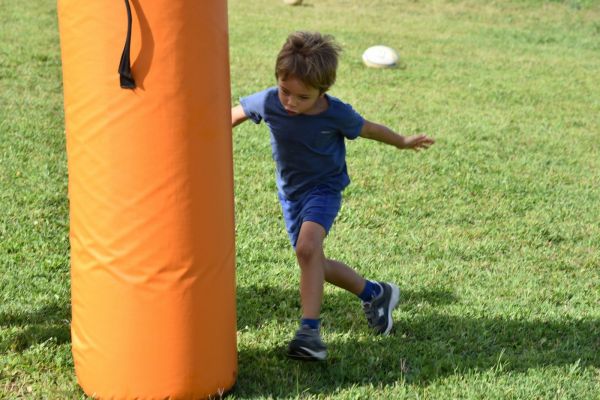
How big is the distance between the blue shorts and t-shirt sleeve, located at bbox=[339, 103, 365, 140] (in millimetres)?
270

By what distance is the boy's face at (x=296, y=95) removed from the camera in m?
3.88

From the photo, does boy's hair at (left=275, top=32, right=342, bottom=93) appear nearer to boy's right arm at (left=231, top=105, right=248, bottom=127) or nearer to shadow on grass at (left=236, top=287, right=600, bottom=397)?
boy's right arm at (left=231, top=105, right=248, bottom=127)

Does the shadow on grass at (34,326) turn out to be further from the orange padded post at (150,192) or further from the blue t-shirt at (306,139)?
the blue t-shirt at (306,139)

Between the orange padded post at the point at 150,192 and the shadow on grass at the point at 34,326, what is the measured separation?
0.70m

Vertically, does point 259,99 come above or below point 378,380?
above

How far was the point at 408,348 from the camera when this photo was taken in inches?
165

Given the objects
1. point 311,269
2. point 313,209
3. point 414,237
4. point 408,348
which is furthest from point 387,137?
point 414,237

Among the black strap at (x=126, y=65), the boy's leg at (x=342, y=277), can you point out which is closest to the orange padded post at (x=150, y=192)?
the black strap at (x=126, y=65)

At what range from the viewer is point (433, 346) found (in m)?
4.20

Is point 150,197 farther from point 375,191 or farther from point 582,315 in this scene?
point 375,191

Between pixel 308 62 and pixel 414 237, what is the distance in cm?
222

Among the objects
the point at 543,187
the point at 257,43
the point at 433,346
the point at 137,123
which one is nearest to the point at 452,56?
the point at 257,43

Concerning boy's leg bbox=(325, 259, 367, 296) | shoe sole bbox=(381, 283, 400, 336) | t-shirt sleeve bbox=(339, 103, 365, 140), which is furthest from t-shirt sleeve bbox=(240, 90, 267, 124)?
shoe sole bbox=(381, 283, 400, 336)

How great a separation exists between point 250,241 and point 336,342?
4.91 ft
